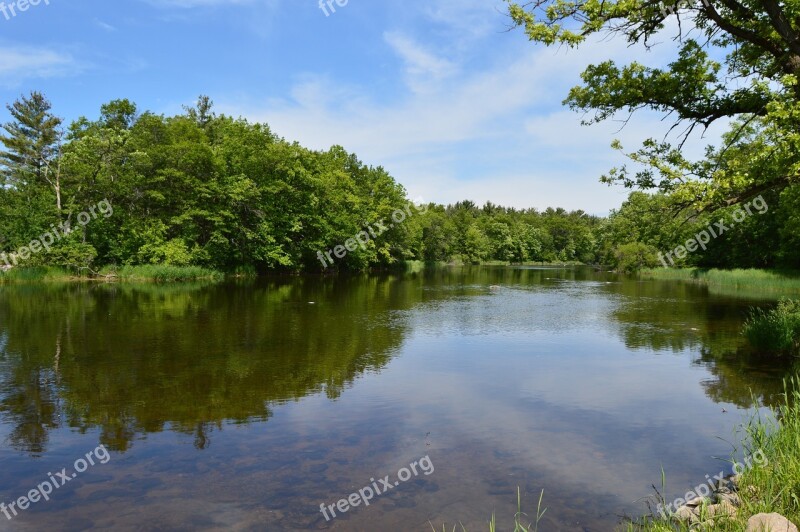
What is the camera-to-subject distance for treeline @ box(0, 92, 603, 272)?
37.4 m

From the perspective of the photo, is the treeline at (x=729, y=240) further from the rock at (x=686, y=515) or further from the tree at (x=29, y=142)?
the tree at (x=29, y=142)

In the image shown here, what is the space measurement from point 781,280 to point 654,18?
36617 millimetres

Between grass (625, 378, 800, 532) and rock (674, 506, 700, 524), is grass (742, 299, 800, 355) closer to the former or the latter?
grass (625, 378, 800, 532)

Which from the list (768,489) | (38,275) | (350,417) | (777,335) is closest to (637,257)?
(777,335)

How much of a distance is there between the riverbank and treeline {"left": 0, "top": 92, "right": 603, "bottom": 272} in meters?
0.70

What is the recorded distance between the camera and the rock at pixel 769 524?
4.25m

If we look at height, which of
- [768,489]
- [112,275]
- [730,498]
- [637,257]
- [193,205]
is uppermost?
[193,205]

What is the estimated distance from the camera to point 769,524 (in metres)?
4.31

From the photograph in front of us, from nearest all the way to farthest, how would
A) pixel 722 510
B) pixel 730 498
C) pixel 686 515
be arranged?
pixel 722 510
pixel 686 515
pixel 730 498

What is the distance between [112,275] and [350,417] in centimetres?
3514

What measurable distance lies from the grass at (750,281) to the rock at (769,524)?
111 ft

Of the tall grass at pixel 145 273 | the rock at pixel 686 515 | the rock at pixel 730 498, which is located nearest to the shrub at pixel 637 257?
the tall grass at pixel 145 273

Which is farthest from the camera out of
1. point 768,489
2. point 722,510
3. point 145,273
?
point 145,273

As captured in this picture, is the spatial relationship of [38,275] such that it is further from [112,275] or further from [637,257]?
[637,257]
